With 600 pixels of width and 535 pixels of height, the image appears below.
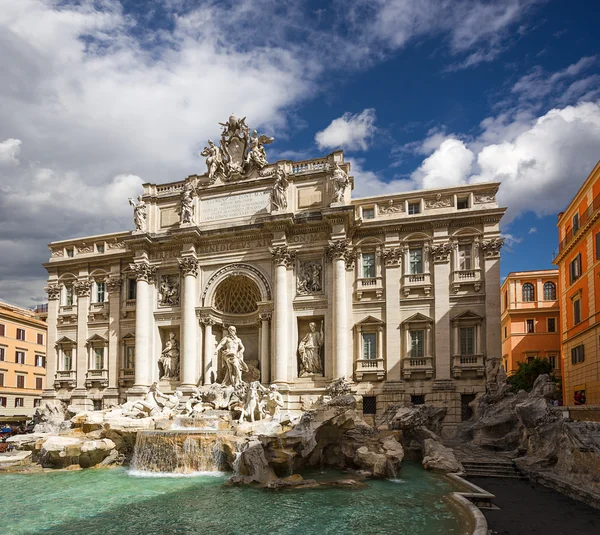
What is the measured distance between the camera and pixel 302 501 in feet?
46.1

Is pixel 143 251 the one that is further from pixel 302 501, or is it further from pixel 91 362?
pixel 302 501

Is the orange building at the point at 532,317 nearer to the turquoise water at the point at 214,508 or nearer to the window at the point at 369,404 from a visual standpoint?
the window at the point at 369,404

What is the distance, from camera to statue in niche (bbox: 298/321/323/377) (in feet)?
87.1

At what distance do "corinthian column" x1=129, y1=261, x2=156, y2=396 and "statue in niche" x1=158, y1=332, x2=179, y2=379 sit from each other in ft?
2.46

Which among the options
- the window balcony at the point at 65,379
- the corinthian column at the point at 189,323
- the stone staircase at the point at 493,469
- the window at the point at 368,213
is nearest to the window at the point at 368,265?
the window at the point at 368,213

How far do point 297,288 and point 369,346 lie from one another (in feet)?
15.4

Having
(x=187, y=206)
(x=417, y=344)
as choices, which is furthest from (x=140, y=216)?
(x=417, y=344)

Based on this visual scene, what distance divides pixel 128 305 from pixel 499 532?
25.1 m

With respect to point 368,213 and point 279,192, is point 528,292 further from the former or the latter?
point 279,192

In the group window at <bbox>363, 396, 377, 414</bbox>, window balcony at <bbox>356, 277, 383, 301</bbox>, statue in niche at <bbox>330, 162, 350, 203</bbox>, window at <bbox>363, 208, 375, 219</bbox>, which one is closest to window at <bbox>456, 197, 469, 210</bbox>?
window at <bbox>363, 208, 375, 219</bbox>

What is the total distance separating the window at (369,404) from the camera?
85.4 ft

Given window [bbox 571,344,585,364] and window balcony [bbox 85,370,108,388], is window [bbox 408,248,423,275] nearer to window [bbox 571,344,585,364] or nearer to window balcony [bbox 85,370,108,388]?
window [bbox 571,344,585,364]

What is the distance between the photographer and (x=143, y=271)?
2995 centimetres

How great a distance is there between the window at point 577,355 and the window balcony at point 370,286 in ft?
39.9
